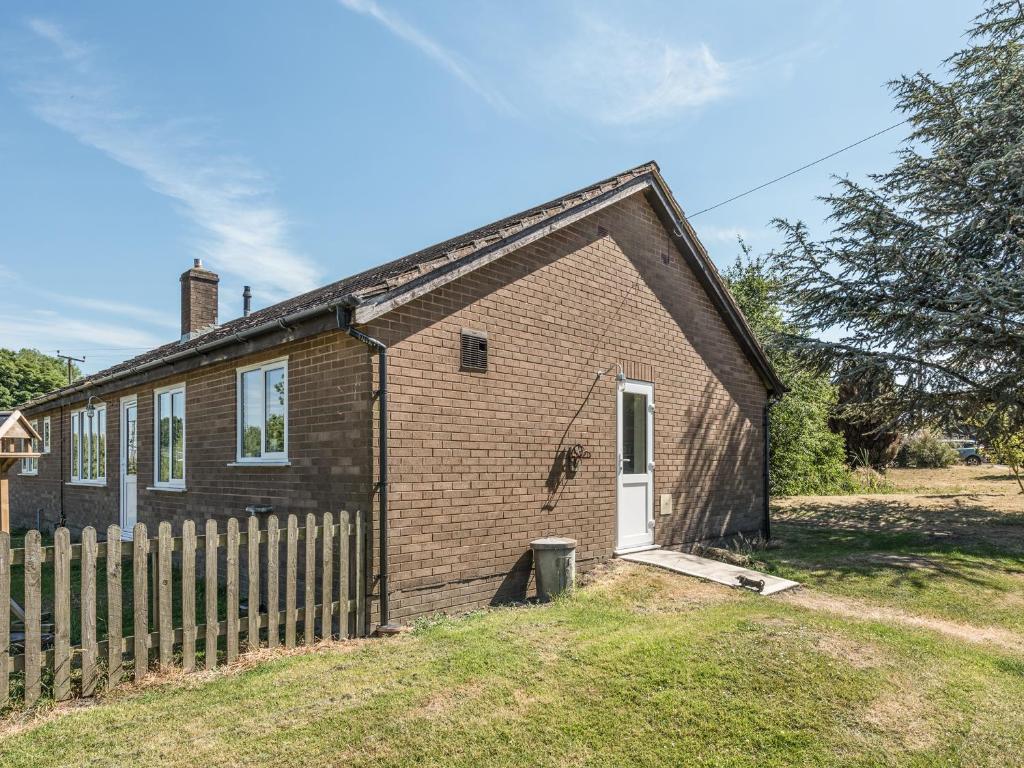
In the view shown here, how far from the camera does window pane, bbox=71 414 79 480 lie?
1529 centimetres

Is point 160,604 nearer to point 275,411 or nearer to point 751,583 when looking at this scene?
point 275,411

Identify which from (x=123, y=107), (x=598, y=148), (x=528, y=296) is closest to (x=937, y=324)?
(x=598, y=148)

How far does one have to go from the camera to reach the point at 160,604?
547 centimetres

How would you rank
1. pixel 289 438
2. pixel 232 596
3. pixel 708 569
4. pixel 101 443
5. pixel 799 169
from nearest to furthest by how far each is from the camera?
pixel 232 596, pixel 289 438, pixel 708 569, pixel 101 443, pixel 799 169

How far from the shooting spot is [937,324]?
45.3 ft

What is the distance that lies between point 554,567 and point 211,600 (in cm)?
386

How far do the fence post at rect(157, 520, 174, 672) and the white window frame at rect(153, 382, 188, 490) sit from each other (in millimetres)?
5120

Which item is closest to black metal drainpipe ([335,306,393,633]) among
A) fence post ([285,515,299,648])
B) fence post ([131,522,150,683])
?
fence post ([285,515,299,648])

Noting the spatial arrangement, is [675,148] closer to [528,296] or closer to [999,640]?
[528,296]

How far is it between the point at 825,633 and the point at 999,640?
2179mm

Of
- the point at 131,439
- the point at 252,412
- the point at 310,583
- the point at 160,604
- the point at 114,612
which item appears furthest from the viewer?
the point at 131,439

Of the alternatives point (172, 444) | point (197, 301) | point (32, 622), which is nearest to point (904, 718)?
point (32, 622)

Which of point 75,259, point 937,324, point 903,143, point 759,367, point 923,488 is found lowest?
point 923,488

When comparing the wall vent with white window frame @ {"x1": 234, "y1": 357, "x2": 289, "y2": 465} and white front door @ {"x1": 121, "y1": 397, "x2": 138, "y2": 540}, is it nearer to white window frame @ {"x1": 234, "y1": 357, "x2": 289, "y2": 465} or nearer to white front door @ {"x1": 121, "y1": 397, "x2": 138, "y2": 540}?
white window frame @ {"x1": 234, "y1": 357, "x2": 289, "y2": 465}
